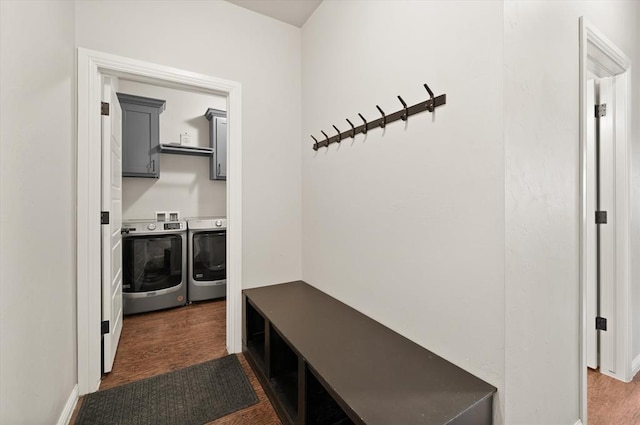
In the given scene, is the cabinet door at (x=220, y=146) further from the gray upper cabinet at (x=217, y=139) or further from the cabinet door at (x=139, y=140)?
the cabinet door at (x=139, y=140)

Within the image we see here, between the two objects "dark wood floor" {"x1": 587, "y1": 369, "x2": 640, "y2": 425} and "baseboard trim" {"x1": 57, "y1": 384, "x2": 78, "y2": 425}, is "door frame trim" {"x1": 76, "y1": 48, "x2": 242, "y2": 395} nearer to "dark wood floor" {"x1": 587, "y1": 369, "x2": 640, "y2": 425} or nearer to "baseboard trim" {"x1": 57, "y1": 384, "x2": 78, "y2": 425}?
"baseboard trim" {"x1": 57, "y1": 384, "x2": 78, "y2": 425}

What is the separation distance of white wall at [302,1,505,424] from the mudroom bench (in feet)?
0.31

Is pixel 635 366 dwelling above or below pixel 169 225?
below

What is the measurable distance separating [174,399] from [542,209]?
2.16 m

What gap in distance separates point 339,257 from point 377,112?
986 millimetres

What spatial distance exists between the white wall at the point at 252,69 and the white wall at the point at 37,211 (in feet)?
0.99

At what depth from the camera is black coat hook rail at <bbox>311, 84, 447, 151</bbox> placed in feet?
4.25

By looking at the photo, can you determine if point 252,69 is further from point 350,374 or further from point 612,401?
point 612,401

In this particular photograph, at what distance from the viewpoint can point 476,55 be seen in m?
1.13

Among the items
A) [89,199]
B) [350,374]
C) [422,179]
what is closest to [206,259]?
[89,199]

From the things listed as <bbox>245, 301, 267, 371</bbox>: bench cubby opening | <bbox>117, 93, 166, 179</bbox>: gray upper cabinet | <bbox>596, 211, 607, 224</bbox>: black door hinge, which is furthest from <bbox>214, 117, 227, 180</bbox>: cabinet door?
<bbox>596, 211, 607, 224</bbox>: black door hinge

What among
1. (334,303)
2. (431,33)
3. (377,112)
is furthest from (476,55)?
(334,303)

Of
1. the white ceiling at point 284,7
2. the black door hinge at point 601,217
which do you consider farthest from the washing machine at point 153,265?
the black door hinge at point 601,217

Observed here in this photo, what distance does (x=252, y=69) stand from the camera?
2303 millimetres
